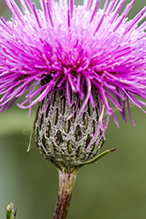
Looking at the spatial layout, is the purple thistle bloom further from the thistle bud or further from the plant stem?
the plant stem

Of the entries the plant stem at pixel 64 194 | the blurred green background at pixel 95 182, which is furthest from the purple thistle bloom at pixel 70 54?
the blurred green background at pixel 95 182

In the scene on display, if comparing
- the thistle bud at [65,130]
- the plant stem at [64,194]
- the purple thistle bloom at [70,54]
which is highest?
the purple thistle bloom at [70,54]

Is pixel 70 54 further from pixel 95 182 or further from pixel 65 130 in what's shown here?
pixel 95 182

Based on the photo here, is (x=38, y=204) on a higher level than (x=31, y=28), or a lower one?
lower

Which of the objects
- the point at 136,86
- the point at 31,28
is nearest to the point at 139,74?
the point at 136,86

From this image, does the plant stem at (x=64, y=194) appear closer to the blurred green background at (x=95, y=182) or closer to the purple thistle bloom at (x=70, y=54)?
the purple thistle bloom at (x=70, y=54)

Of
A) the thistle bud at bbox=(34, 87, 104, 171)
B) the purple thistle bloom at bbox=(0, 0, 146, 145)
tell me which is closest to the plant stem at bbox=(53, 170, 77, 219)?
the thistle bud at bbox=(34, 87, 104, 171)

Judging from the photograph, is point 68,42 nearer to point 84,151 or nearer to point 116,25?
point 116,25
